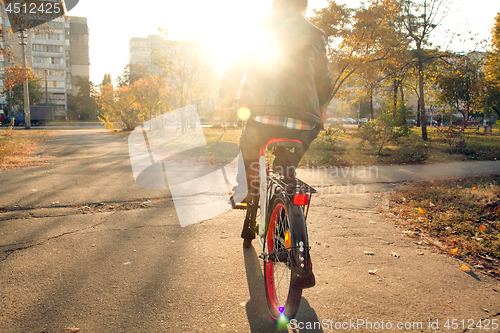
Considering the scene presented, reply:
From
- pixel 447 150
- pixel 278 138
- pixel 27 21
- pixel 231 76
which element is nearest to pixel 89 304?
pixel 278 138

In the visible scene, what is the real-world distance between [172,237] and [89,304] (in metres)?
1.40

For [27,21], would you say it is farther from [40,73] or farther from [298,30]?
[40,73]

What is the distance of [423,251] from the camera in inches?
134

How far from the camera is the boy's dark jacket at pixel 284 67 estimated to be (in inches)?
86.7

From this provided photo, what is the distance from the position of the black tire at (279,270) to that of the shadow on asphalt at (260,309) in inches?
3.1

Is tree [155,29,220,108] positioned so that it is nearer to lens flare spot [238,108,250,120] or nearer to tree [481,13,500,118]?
tree [481,13,500,118]

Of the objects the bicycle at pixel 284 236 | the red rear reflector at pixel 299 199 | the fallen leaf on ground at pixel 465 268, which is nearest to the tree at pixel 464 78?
the fallen leaf on ground at pixel 465 268

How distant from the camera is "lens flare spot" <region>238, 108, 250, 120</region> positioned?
2371 millimetres

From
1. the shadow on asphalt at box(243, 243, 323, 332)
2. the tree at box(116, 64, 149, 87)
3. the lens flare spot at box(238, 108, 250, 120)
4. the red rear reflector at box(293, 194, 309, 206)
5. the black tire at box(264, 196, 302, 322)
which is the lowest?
the shadow on asphalt at box(243, 243, 323, 332)

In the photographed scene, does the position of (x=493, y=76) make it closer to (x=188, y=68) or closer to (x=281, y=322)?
(x=188, y=68)

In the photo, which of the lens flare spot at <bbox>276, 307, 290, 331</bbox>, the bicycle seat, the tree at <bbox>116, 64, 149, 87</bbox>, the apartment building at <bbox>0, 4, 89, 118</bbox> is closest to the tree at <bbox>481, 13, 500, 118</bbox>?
the bicycle seat

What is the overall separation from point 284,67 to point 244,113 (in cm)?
44

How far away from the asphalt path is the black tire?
0.16m

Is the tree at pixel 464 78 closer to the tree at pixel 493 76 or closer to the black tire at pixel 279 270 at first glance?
the tree at pixel 493 76
